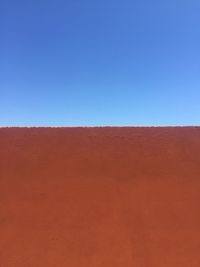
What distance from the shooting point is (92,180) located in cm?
444

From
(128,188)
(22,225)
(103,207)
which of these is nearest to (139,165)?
(128,188)

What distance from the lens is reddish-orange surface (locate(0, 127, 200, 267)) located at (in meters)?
4.23

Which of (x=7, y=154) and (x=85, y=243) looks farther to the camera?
(x=7, y=154)

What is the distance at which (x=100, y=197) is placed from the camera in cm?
440

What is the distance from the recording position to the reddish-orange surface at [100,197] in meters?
4.23

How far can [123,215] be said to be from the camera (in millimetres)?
4336

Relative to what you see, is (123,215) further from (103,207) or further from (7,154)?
(7,154)

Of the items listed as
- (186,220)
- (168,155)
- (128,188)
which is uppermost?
(168,155)

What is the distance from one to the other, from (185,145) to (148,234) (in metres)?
0.90

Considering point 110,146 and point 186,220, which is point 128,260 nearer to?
point 186,220

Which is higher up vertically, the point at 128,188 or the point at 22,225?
the point at 128,188

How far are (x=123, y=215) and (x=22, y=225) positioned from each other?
894 millimetres

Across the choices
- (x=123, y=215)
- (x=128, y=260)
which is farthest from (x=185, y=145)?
(x=128, y=260)

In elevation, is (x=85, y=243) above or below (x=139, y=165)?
below
